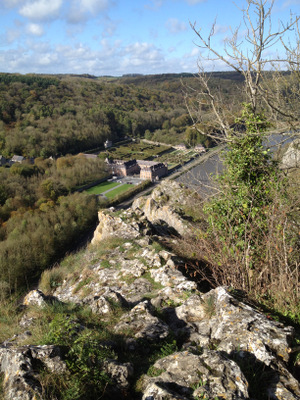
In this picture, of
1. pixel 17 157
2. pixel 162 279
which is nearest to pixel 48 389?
pixel 162 279

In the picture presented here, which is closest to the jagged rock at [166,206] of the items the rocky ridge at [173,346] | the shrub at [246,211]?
the rocky ridge at [173,346]

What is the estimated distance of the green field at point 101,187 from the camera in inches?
2018

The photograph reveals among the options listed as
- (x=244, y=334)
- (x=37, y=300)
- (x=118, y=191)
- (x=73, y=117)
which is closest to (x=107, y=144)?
(x=73, y=117)

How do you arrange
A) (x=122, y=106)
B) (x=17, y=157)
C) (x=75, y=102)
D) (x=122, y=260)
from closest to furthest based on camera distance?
(x=122, y=260) → (x=17, y=157) → (x=75, y=102) → (x=122, y=106)

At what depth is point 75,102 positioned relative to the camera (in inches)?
4065

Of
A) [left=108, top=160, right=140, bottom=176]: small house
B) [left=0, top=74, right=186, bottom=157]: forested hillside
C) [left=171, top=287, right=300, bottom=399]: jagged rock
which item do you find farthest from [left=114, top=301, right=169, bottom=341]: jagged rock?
[left=0, top=74, right=186, bottom=157]: forested hillside

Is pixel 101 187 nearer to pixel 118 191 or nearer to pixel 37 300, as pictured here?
pixel 118 191

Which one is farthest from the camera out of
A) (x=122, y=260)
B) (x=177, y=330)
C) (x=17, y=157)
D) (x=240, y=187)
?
(x=17, y=157)

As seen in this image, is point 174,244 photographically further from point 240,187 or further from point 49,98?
point 49,98

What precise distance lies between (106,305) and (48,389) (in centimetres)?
276

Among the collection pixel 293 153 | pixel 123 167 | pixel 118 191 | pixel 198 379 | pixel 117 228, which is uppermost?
pixel 293 153

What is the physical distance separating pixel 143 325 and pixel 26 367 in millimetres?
2088

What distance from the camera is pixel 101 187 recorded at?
54.1 m

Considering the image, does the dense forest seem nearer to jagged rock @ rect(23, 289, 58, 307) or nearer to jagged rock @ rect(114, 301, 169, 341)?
jagged rock @ rect(23, 289, 58, 307)
